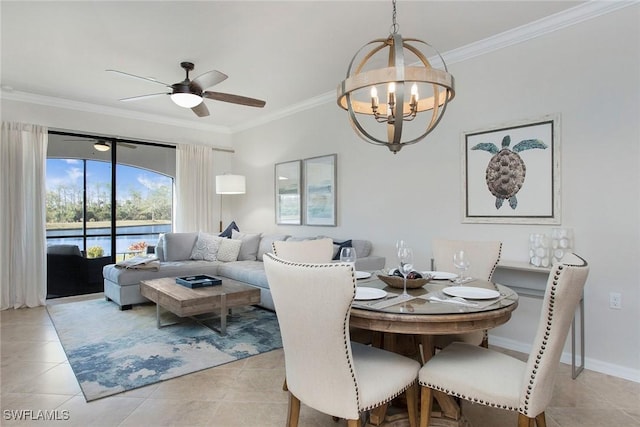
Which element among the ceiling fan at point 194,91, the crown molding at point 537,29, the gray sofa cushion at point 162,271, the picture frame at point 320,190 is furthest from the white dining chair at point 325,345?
the gray sofa cushion at point 162,271

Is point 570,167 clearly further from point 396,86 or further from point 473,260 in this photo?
point 396,86

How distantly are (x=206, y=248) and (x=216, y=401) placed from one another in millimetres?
3321

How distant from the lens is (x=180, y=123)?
20.4ft

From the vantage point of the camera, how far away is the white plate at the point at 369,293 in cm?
180

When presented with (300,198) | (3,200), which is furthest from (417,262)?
(3,200)

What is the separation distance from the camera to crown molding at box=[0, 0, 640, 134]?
274 centimetres

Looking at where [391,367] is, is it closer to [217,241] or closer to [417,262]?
[417,262]

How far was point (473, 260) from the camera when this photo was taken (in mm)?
2625

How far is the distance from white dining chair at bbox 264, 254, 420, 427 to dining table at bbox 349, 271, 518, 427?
211 mm

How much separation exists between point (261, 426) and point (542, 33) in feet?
11.6

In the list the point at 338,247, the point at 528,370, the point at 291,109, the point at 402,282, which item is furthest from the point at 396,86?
the point at 291,109

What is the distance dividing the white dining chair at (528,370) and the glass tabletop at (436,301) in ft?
0.82

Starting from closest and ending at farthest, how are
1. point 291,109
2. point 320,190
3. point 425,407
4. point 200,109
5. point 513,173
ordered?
1. point 425,407
2. point 513,173
3. point 200,109
4. point 320,190
5. point 291,109

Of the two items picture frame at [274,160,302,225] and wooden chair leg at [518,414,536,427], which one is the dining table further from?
picture frame at [274,160,302,225]
